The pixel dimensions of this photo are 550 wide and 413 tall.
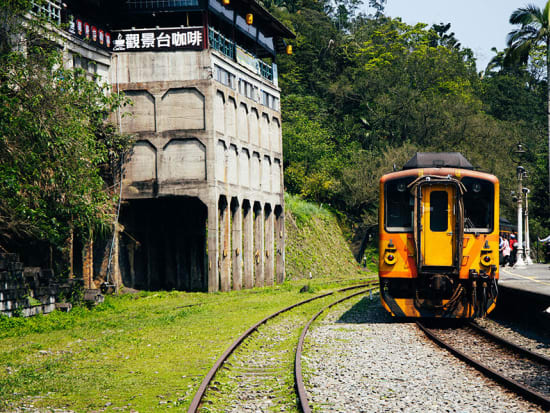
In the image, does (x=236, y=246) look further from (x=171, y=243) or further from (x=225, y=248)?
(x=171, y=243)

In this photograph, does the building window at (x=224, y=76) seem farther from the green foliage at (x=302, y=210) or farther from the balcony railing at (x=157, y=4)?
the green foliage at (x=302, y=210)

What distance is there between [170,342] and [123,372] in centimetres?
333

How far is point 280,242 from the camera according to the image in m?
38.8

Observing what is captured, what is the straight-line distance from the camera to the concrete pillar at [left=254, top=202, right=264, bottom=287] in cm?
3569

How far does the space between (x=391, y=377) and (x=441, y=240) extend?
6.40 metres

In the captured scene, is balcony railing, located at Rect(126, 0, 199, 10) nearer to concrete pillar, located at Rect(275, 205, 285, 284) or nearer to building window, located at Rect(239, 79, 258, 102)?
building window, located at Rect(239, 79, 258, 102)

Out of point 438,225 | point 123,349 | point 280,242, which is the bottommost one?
point 123,349

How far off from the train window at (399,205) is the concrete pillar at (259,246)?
19.9 metres

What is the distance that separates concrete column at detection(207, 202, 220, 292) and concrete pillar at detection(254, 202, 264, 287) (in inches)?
250

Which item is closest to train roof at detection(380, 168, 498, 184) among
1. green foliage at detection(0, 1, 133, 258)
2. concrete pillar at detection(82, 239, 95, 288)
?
green foliage at detection(0, 1, 133, 258)

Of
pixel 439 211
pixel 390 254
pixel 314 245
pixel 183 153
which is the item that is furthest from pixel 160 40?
pixel 314 245

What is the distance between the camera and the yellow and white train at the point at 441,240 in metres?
15.6

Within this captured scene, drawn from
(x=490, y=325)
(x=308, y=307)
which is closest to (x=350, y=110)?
(x=308, y=307)

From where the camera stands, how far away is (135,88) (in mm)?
29547
